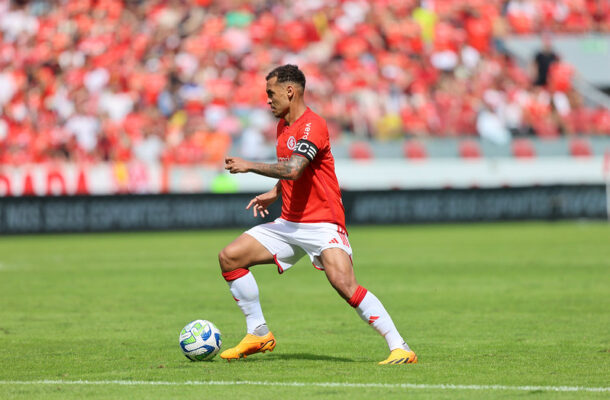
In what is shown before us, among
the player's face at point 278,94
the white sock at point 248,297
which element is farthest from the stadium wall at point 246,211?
the player's face at point 278,94

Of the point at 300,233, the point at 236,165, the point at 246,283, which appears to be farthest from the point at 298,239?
the point at 236,165

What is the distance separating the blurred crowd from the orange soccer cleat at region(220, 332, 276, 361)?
59.5 ft

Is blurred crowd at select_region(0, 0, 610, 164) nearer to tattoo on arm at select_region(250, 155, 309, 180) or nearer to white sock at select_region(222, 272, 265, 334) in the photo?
white sock at select_region(222, 272, 265, 334)

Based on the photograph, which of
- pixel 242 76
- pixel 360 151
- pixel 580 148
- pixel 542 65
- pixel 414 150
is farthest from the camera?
pixel 542 65

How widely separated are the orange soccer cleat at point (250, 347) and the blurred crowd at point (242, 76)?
18.1m

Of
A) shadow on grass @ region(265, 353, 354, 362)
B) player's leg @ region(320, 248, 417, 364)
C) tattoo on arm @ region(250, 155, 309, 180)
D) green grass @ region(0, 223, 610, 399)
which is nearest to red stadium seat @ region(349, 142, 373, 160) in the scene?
green grass @ region(0, 223, 610, 399)

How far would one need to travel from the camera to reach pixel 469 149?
28641 mm

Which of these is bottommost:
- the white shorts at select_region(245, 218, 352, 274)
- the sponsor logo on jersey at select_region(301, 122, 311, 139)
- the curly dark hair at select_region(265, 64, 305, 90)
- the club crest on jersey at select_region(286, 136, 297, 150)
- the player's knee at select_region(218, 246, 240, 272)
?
the player's knee at select_region(218, 246, 240, 272)

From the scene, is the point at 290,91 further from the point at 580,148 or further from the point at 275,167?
the point at 580,148

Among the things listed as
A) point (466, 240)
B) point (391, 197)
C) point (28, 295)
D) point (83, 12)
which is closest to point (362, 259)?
point (466, 240)

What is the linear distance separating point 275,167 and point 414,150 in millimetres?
21020

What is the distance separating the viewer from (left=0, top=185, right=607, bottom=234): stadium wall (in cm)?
2561

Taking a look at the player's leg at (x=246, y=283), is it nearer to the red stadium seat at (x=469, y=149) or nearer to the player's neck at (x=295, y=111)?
the player's neck at (x=295, y=111)

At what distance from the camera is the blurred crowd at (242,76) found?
26828mm
